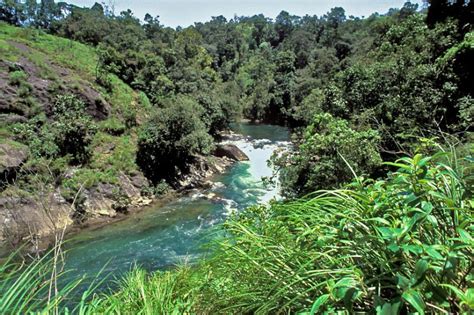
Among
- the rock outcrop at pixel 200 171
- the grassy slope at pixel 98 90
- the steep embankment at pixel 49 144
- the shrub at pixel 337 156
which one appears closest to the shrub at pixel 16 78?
the steep embankment at pixel 49 144

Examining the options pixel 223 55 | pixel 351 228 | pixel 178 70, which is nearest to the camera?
pixel 351 228

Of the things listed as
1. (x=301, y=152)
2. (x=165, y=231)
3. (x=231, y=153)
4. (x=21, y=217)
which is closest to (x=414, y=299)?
(x=301, y=152)

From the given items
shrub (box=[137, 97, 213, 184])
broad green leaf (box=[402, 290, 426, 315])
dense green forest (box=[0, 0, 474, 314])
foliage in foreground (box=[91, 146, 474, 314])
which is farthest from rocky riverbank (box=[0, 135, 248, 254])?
broad green leaf (box=[402, 290, 426, 315])

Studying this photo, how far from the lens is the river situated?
40.9ft

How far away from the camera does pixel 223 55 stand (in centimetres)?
6188

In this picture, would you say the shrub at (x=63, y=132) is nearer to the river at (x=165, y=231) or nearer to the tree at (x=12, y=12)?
the river at (x=165, y=231)

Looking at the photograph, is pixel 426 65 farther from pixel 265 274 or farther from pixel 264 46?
pixel 264 46

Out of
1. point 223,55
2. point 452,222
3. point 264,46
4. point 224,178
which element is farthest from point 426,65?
point 264,46

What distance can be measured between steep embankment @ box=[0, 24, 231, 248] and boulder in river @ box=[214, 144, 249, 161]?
347 cm

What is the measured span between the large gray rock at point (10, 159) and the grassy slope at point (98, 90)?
3.52ft

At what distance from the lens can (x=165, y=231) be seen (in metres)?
15.2

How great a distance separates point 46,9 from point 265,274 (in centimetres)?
5721

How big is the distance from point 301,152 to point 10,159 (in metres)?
14.1

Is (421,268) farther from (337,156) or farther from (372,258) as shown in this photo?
(337,156)
